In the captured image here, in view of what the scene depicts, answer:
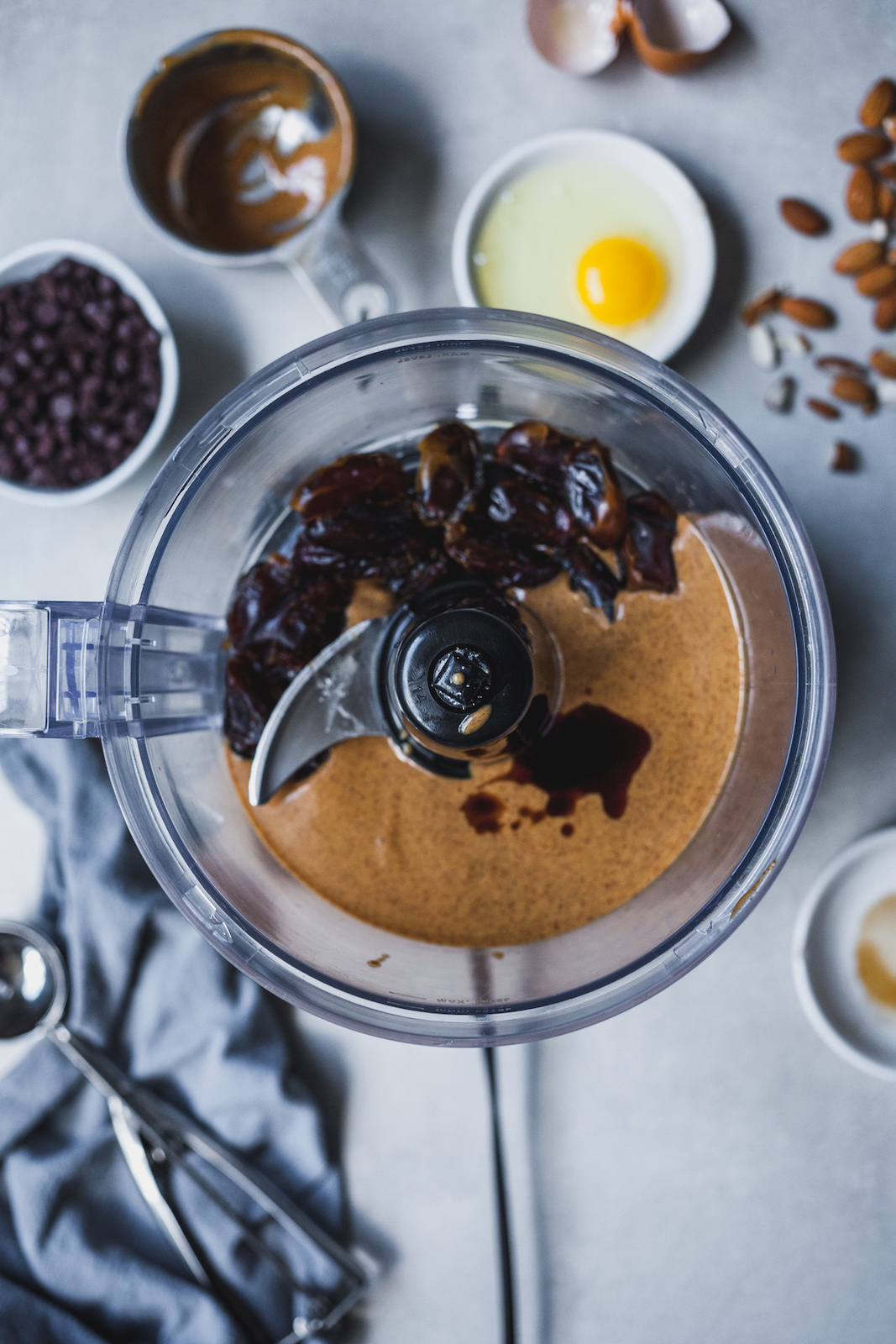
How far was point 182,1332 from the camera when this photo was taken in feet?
3.33

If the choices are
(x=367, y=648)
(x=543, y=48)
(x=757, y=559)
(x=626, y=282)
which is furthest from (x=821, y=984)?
(x=543, y=48)

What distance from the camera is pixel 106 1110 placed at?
3.43 feet

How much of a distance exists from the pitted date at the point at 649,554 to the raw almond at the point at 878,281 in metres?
0.44

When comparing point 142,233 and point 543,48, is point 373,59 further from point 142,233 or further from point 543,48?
point 142,233

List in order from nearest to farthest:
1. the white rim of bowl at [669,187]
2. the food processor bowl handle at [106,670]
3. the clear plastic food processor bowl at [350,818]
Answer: the food processor bowl handle at [106,670]
the clear plastic food processor bowl at [350,818]
the white rim of bowl at [669,187]

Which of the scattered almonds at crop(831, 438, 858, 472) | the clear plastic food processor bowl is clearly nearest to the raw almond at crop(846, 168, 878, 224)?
the scattered almonds at crop(831, 438, 858, 472)

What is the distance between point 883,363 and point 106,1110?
1.07 m

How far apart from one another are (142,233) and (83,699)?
0.63m

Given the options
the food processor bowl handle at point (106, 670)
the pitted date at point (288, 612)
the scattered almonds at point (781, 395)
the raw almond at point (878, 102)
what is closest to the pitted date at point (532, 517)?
the pitted date at point (288, 612)

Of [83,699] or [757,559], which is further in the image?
[757,559]

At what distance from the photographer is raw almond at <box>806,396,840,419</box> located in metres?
1.01

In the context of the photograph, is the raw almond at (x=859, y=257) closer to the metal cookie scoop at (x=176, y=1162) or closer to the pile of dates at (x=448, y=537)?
the pile of dates at (x=448, y=537)

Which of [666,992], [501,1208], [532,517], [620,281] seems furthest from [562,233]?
[501,1208]

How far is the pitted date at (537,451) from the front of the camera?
78 centimetres
